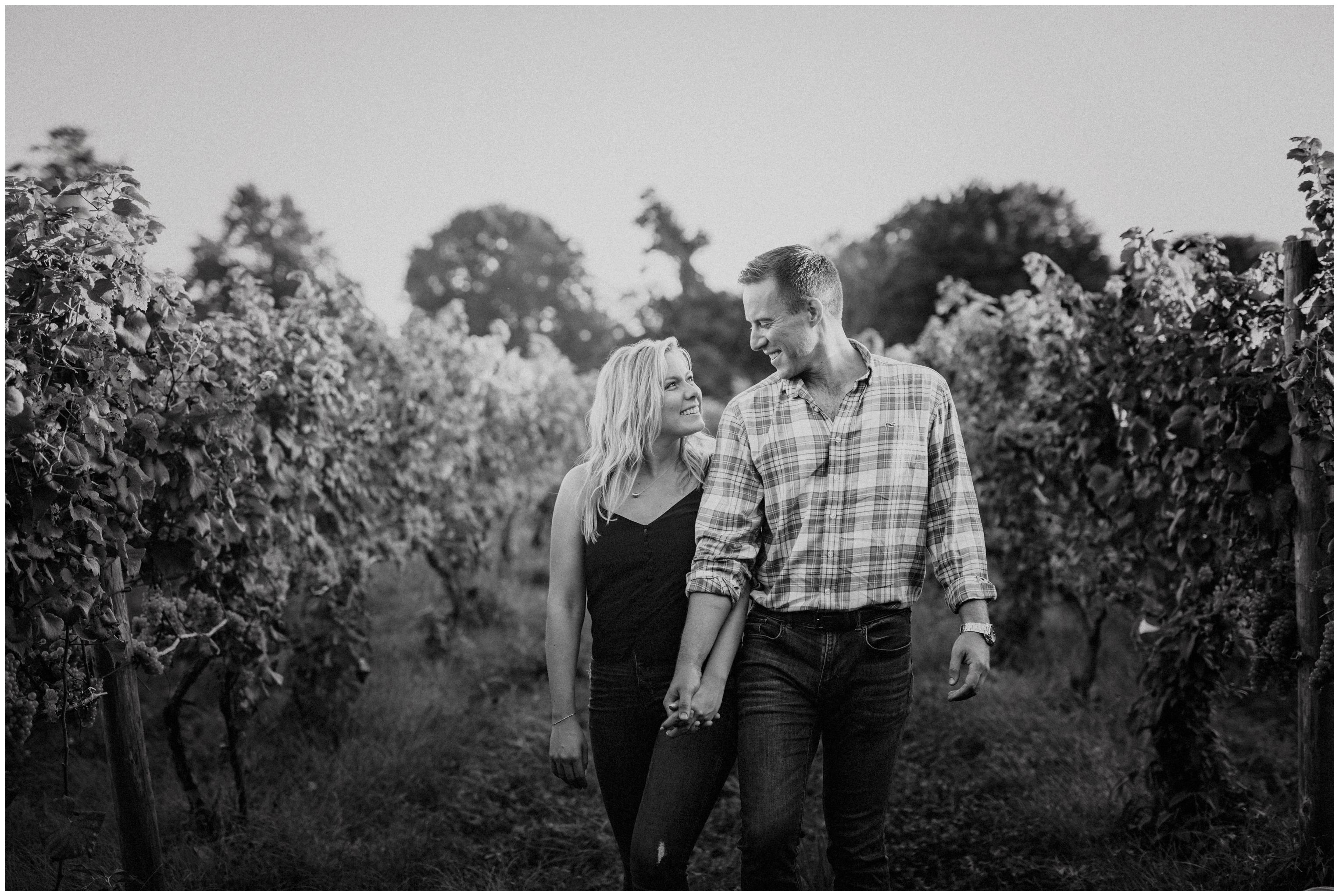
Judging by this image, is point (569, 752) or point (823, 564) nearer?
point (823, 564)

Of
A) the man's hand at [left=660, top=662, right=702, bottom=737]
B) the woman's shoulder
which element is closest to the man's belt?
the man's hand at [left=660, top=662, right=702, bottom=737]

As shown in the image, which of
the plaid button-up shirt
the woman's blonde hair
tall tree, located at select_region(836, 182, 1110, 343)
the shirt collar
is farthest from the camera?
tall tree, located at select_region(836, 182, 1110, 343)

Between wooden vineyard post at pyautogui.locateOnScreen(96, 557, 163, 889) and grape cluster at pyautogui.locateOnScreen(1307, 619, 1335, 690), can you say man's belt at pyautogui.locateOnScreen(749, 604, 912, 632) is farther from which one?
wooden vineyard post at pyautogui.locateOnScreen(96, 557, 163, 889)

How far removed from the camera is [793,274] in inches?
85.9

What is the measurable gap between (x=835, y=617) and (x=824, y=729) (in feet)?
0.87

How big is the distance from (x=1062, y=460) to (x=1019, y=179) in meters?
18.9

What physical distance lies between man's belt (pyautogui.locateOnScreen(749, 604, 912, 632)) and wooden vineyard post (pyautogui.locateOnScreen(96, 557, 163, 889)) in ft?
5.63

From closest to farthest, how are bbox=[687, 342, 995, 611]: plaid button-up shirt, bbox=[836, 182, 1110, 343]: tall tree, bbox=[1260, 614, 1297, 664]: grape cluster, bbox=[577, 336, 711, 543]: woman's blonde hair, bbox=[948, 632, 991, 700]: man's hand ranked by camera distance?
1. bbox=[948, 632, 991, 700]: man's hand
2. bbox=[687, 342, 995, 611]: plaid button-up shirt
3. bbox=[577, 336, 711, 543]: woman's blonde hair
4. bbox=[1260, 614, 1297, 664]: grape cluster
5. bbox=[836, 182, 1110, 343]: tall tree

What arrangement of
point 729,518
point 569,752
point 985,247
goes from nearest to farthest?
point 729,518
point 569,752
point 985,247

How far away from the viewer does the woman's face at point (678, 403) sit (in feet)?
7.71

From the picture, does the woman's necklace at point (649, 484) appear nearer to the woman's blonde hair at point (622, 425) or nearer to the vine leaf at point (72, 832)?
the woman's blonde hair at point (622, 425)

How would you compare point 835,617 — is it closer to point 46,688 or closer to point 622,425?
point 622,425

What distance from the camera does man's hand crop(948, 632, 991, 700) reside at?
6.60ft

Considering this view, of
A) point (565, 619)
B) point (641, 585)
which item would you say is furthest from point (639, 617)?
point (565, 619)
